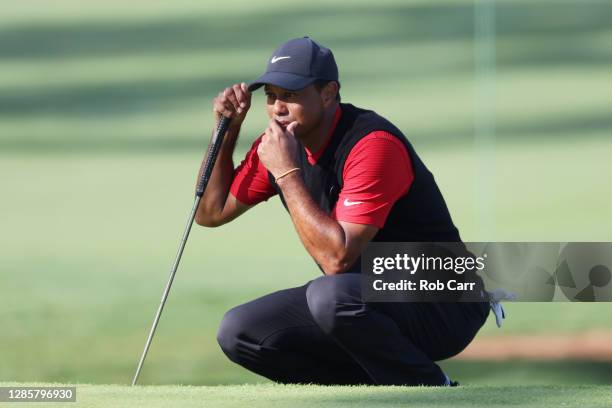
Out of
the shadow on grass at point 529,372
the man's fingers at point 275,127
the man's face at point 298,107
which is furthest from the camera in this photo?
the shadow on grass at point 529,372

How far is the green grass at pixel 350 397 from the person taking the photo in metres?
2.94

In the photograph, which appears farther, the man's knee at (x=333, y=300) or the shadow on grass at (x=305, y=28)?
the shadow on grass at (x=305, y=28)

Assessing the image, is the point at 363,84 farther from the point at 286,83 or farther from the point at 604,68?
the point at 286,83

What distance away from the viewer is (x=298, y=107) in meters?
3.67

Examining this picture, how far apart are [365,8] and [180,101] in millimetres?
1995

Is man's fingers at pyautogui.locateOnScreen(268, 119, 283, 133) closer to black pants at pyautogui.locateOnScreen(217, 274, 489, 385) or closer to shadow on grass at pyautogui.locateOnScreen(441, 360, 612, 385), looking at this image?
black pants at pyautogui.locateOnScreen(217, 274, 489, 385)

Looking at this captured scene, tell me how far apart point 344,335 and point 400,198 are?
1.29 feet

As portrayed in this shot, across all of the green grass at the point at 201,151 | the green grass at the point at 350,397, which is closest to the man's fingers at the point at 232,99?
the green grass at the point at 350,397

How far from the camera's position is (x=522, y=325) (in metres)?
5.99

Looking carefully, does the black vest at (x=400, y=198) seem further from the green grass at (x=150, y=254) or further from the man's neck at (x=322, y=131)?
the green grass at (x=150, y=254)

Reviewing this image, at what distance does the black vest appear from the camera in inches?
142

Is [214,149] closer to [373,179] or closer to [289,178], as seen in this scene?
[289,178]

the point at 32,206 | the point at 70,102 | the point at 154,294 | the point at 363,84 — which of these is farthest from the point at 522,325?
the point at 70,102

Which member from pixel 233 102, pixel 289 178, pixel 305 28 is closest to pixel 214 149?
pixel 233 102
